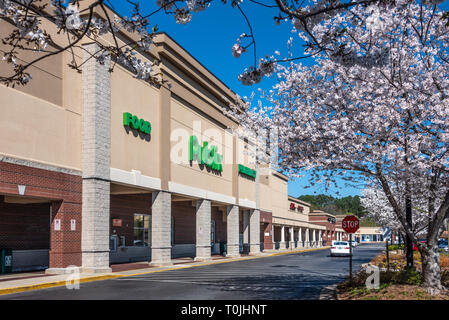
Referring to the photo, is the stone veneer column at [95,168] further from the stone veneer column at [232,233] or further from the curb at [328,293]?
the stone veneer column at [232,233]

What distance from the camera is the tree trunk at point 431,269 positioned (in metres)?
13.4

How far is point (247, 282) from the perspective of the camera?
18750 mm

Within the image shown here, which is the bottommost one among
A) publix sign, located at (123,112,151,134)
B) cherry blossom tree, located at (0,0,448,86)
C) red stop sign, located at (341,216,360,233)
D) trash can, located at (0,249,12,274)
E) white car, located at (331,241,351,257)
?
white car, located at (331,241,351,257)

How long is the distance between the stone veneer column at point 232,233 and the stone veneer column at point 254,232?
5157 millimetres

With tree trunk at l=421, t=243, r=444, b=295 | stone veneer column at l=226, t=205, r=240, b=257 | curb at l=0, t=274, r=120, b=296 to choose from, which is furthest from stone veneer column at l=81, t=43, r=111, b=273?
stone veneer column at l=226, t=205, r=240, b=257

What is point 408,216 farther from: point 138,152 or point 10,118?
point 10,118

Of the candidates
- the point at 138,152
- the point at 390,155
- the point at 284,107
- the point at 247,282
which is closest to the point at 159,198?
the point at 138,152

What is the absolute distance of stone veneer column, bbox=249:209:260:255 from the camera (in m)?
45.8

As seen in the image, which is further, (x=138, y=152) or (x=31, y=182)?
(x=138, y=152)

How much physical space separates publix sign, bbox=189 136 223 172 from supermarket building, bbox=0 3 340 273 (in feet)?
0.34

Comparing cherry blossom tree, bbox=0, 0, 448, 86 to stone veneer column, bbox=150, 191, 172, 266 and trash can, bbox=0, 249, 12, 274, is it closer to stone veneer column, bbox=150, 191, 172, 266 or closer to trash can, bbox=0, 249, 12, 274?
trash can, bbox=0, 249, 12, 274

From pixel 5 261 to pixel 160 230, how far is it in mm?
9142
